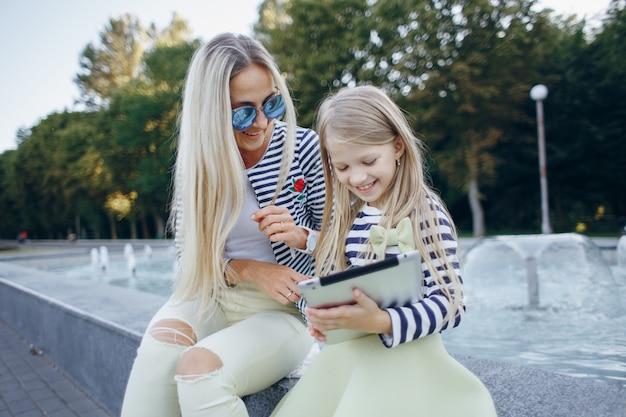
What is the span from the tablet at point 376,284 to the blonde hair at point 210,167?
82cm

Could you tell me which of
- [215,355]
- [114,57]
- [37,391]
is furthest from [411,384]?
[114,57]

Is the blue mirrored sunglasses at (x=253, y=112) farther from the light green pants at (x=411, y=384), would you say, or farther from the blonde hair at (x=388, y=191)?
the light green pants at (x=411, y=384)

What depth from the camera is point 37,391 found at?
12.5 ft

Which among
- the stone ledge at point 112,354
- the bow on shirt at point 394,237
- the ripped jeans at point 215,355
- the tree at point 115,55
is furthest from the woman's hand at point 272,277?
the tree at point 115,55

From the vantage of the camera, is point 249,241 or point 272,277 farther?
point 249,241

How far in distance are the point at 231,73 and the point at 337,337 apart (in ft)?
3.68

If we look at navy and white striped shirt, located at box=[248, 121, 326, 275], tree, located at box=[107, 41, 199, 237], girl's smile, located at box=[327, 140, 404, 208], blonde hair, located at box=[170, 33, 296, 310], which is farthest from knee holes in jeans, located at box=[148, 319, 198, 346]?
tree, located at box=[107, 41, 199, 237]

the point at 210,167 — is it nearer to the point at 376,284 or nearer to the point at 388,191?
the point at 388,191

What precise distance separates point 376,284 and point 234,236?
3.42 feet

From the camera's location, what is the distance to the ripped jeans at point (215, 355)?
1.63 meters

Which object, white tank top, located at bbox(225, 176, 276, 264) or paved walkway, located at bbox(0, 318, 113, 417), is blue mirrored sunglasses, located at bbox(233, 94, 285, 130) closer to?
white tank top, located at bbox(225, 176, 276, 264)

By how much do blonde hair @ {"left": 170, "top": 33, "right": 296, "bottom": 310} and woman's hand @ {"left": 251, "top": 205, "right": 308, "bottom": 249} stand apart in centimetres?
23

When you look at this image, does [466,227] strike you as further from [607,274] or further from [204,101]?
[204,101]

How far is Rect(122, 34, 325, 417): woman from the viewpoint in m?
1.81
